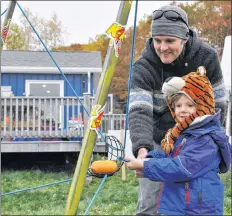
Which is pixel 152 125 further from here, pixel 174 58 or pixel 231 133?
pixel 231 133

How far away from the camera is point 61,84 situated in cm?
1527

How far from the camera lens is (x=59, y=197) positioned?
770cm

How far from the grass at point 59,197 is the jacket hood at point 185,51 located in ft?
13.0

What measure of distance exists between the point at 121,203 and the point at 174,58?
189 inches

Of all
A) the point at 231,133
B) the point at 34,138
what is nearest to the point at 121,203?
the point at 34,138

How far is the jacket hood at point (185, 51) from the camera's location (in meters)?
2.72

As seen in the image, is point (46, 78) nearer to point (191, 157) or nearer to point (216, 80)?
point (216, 80)

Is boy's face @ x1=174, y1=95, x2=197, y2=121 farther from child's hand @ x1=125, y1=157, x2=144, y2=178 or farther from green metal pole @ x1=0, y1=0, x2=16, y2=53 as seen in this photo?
green metal pole @ x1=0, y1=0, x2=16, y2=53

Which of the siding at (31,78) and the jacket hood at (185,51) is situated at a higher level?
the jacket hood at (185,51)

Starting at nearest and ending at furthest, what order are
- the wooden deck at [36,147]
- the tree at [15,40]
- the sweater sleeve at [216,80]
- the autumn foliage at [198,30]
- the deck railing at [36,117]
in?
1. the sweater sleeve at [216,80]
2. the wooden deck at [36,147]
3. the deck railing at [36,117]
4. the autumn foliage at [198,30]
5. the tree at [15,40]

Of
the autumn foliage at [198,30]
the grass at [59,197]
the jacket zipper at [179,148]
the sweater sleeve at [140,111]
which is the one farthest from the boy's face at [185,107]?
the autumn foliage at [198,30]

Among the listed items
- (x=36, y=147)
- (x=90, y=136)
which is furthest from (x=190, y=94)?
(x=36, y=147)

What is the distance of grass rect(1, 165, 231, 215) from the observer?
6.74 meters

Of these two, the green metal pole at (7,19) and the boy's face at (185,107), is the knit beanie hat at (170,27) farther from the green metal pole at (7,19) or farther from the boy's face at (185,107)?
the green metal pole at (7,19)
